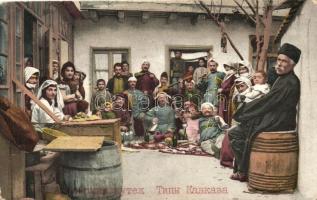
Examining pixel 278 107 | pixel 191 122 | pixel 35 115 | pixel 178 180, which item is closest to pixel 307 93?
pixel 278 107

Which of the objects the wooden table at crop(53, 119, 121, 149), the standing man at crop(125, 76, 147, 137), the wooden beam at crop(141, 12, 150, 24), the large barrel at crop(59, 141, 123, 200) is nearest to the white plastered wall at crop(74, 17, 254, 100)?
the wooden beam at crop(141, 12, 150, 24)

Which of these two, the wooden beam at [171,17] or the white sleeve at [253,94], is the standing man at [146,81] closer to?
the wooden beam at [171,17]

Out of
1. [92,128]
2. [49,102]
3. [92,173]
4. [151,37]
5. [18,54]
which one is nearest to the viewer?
[92,173]

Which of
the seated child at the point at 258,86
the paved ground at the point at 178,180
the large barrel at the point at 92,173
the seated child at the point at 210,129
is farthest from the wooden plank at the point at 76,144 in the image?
the seated child at the point at 258,86

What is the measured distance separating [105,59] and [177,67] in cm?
59

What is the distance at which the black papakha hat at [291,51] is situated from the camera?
321cm

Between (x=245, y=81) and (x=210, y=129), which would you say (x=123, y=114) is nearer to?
(x=210, y=129)

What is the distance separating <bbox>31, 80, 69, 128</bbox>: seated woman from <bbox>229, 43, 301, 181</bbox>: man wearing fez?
140 cm

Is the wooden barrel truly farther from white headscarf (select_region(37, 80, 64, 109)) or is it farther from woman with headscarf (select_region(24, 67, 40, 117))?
woman with headscarf (select_region(24, 67, 40, 117))

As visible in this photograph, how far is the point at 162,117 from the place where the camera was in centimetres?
337

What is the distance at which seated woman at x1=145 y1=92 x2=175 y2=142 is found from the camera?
337 cm

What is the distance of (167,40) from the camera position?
355 cm

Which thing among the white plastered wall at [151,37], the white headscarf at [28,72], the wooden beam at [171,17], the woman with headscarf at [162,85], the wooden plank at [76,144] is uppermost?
the wooden beam at [171,17]

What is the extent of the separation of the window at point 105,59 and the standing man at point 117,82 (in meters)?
0.05
